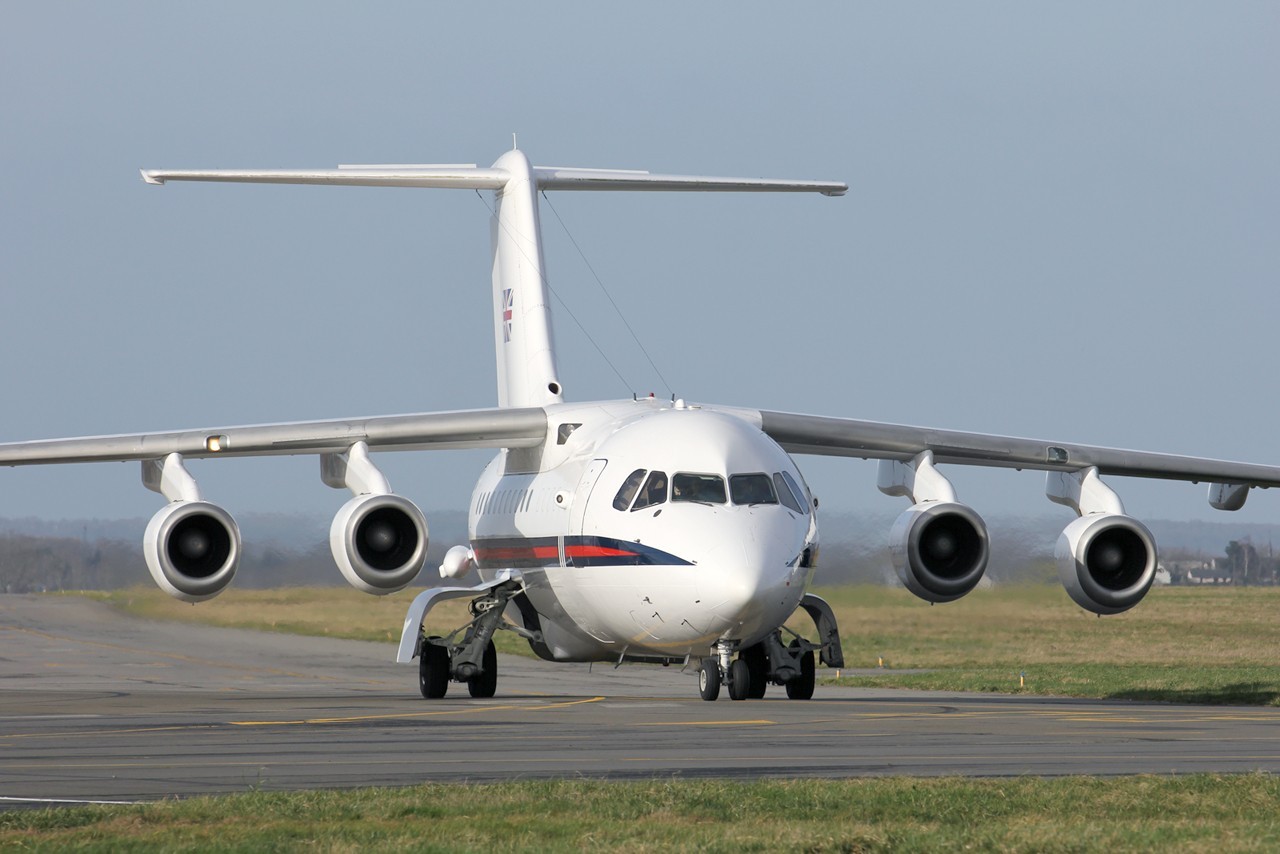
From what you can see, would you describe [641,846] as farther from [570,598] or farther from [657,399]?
[657,399]

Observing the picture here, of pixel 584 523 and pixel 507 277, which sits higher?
pixel 507 277

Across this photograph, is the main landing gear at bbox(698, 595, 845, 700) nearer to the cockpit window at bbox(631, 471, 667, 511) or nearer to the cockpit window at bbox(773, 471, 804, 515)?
the cockpit window at bbox(773, 471, 804, 515)

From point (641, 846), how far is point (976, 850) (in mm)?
1402

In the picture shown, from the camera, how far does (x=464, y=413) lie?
20.6 m

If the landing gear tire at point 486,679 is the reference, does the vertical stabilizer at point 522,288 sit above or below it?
above

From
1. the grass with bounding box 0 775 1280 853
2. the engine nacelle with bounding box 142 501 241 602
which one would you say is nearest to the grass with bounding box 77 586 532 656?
the engine nacelle with bounding box 142 501 241 602

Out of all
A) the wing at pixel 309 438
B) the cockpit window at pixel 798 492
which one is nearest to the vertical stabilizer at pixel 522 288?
the wing at pixel 309 438

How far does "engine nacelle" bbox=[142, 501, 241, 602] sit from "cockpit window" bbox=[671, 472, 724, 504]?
16.4ft

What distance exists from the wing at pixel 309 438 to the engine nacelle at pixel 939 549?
417cm

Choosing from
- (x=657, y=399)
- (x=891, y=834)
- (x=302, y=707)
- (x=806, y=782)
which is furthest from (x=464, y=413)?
(x=891, y=834)

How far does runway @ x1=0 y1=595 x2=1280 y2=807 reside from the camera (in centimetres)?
1081

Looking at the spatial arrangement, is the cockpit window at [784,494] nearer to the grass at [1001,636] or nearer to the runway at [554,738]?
the runway at [554,738]

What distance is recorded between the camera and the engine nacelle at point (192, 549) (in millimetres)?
19203

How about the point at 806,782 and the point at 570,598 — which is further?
the point at 570,598
